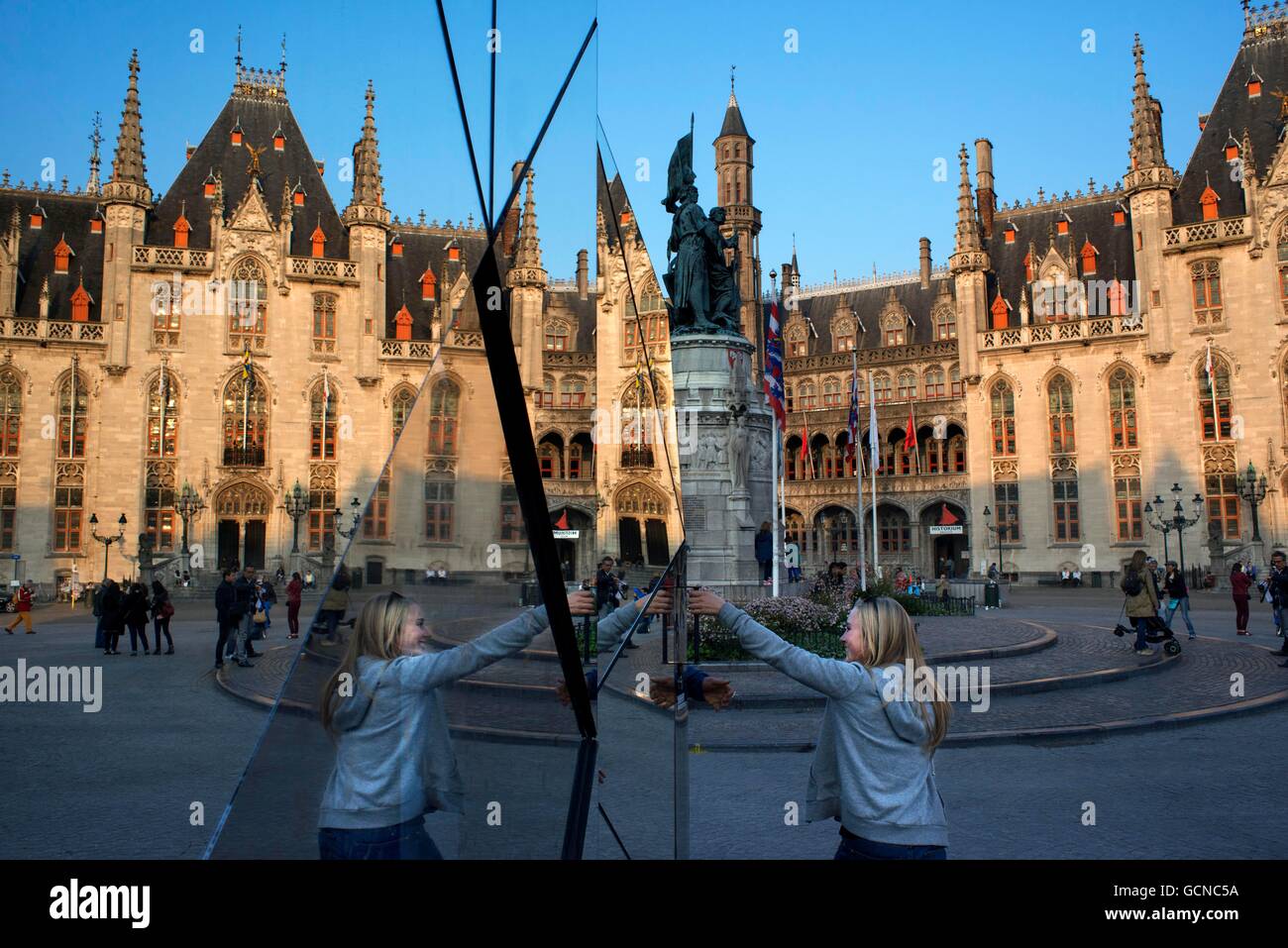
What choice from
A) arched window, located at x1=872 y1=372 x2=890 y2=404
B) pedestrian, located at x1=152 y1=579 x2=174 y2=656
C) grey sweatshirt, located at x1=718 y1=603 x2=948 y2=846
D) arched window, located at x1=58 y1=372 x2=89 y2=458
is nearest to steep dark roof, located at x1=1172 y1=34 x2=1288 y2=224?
arched window, located at x1=872 y1=372 x2=890 y2=404

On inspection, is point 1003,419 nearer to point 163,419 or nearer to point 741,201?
point 741,201

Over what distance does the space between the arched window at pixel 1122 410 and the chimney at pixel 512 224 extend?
42.7 m

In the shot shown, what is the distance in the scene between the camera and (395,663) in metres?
2.08

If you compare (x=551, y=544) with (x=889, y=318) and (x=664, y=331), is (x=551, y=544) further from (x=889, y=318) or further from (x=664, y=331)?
(x=889, y=318)

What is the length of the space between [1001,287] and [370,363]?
2970cm

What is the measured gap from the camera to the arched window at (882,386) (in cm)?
4869

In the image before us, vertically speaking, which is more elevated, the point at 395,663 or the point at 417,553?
the point at 417,553

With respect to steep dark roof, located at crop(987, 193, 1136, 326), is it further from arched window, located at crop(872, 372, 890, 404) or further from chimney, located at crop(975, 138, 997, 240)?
arched window, located at crop(872, 372, 890, 404)

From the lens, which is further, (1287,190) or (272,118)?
(272,118)

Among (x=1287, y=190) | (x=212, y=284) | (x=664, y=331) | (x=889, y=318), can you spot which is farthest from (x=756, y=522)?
(x=889, y=318)

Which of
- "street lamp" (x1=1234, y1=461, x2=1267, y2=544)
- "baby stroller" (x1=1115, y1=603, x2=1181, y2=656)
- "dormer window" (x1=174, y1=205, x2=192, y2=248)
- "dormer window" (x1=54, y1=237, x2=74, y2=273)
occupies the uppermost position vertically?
"dormer window" (x1=174, y1=205, x2=192, y2=248)

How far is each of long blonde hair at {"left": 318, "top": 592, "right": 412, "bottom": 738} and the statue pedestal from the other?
13191mm

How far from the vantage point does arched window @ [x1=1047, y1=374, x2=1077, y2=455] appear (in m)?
40.9
